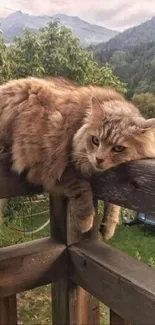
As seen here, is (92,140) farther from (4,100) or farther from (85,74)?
(85,74)

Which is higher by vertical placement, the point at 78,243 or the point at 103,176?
the point at 103,176

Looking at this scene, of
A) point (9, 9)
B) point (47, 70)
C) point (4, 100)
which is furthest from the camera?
point (47, 70)

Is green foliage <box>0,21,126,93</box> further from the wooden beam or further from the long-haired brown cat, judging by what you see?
the wooden beam

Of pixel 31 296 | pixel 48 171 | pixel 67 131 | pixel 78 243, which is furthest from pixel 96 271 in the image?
pixel 31 296

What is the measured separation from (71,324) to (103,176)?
560 mm

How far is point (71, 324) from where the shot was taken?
1400mm

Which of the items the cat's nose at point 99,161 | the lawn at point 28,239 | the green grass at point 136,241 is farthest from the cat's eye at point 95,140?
the green grass at point 136,241

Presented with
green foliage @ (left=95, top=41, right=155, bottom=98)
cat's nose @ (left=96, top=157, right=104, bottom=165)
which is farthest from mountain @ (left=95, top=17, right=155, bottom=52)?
cat's nose @ (left=96, top=157, right=104, bottom=165)

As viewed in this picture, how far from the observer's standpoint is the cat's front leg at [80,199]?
132cm

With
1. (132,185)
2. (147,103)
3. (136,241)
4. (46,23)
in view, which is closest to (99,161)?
(132,185)

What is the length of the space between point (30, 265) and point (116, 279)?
12.5 inches

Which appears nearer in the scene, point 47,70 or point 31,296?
point 47,70

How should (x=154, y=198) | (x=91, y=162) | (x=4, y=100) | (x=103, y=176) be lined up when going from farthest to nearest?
(x=4, y=100), (x=91, y=162), (x=103, y=176), (x=154, y=198)

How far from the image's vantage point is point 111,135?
1446 mm
